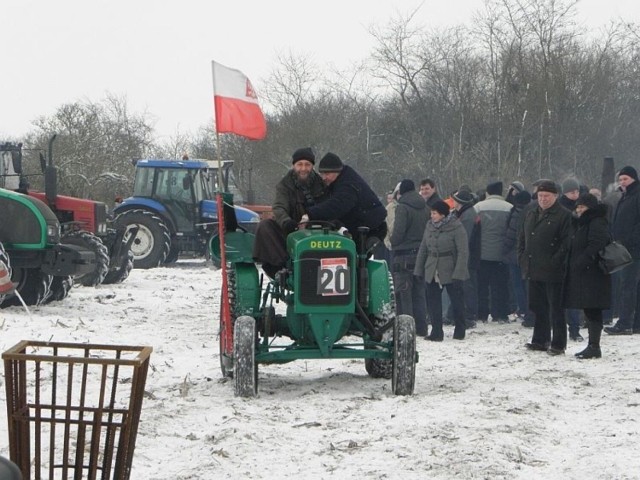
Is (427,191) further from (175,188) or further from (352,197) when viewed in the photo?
(175,188)

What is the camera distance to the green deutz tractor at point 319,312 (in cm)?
834

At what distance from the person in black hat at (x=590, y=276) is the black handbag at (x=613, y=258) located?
5 cm

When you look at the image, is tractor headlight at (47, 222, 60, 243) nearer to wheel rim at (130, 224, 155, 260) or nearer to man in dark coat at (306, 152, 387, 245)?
man in dark coat at (306, 152, 387, 245)

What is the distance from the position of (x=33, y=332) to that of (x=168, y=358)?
6.16 feet

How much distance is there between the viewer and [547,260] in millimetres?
10742

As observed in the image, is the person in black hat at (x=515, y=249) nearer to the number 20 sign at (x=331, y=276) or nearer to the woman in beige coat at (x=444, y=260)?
the woman in beige coat at (x=444, y=260)

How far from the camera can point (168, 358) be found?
1063 centimetres

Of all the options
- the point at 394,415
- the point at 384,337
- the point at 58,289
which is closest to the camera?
the point at 394,415

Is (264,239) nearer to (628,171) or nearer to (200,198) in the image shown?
(628,171)

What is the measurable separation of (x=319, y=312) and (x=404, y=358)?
708 mm

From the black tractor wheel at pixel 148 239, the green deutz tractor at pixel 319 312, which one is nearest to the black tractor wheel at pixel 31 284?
the green deutz tractor at pixel 319 312

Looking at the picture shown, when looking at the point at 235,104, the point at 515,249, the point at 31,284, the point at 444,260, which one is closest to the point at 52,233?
the point at 31,284

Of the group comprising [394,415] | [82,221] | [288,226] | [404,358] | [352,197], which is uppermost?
[352,197]

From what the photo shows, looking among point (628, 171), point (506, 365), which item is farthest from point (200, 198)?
point (506, 365)
